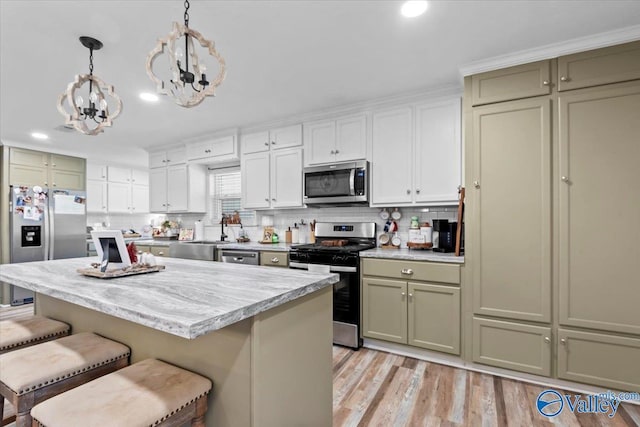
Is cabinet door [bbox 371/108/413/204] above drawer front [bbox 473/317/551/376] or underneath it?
above

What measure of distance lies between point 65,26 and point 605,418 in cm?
401

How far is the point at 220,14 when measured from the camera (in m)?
1.80

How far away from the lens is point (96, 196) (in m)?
5.88

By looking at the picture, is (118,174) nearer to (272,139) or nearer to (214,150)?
(214,150)

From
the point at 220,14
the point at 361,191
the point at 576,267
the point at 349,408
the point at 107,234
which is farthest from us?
the point at 361,191

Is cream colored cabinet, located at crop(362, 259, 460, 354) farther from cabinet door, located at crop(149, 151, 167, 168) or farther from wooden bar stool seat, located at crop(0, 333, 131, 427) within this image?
cabinet door, located at crop(149, 151, 167, 168)

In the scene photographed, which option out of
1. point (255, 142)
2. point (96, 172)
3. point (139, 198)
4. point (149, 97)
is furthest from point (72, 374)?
point (139, 198)

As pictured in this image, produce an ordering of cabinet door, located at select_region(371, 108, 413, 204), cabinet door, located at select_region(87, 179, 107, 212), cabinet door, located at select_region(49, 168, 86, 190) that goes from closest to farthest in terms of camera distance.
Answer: cabinet door, located at select_region(371, 108, 413, 204) < cabinet door, located at select_region(49, 168, 86, 190) < cabinet door, located at select_region(87, 179, 107, 212)

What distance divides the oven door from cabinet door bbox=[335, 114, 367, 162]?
3.82 feet

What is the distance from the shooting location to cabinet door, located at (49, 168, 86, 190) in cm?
490

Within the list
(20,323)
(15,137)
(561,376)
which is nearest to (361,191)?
(561,376)

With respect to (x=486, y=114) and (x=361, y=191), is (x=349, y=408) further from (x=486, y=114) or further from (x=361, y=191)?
(x=486, y=114)

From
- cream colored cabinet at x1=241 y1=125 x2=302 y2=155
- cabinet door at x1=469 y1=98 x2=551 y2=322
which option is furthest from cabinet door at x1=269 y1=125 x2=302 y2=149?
cabinet door at x1=469 y1=98 x2=551 y2=322

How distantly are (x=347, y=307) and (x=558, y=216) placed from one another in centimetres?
178
